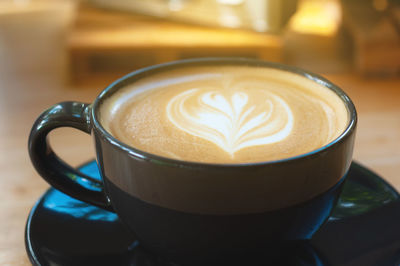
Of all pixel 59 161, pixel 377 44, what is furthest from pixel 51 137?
pixel 377 44

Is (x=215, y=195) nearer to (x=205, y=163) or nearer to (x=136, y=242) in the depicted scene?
(x=205, y=163)

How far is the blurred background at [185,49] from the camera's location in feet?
2.69

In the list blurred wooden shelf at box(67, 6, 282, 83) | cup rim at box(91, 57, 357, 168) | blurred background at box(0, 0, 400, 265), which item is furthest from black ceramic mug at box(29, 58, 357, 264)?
blurred wooden shelf at box(67, 6, 282, 83)

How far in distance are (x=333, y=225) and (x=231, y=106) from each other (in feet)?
0.52

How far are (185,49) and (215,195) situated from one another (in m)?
0.69

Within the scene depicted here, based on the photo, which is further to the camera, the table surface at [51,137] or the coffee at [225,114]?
the table surface at [51,137]

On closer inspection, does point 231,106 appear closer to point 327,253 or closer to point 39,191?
point 327,253

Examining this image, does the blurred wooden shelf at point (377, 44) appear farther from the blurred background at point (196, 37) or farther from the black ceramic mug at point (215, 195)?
the black ceramic mug at point (215, 195)

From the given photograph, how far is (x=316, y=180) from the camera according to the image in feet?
1.28

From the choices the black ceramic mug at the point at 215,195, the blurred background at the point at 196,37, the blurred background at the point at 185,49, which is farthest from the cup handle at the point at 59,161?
the blurred background at the point at 196,37

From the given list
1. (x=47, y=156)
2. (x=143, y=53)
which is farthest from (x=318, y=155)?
(x=143, y=53)

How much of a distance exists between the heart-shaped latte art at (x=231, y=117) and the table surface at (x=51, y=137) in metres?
0.22

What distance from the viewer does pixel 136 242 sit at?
48 centimetres

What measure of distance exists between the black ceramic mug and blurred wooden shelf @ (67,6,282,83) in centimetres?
57
